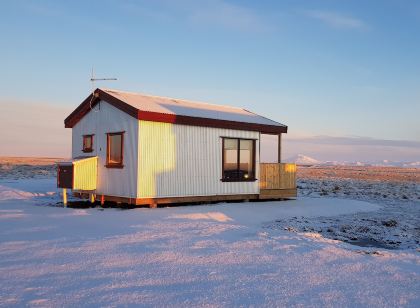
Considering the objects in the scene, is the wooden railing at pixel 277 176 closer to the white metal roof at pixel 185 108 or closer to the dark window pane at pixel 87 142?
the white metal roof at pixel 185 108

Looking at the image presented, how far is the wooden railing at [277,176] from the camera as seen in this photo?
685 inches

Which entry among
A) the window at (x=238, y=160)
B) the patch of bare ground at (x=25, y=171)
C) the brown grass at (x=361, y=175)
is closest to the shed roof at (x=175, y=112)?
the window at (x=238, y=160)

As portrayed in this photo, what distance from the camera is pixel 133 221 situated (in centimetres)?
1061

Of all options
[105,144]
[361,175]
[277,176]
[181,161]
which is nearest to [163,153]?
[181,161]

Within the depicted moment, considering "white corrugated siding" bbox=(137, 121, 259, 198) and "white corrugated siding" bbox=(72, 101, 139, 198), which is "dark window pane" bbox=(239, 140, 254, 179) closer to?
"white corrugated siding" bbox=(137, 121, 259, 198)

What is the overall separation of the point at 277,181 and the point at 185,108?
4.62 m

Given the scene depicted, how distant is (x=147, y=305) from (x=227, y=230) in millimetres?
4709

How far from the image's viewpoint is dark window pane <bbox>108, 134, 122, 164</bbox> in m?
14.7

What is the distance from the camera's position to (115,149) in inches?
585

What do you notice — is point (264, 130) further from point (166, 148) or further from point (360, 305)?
point (360, 305)

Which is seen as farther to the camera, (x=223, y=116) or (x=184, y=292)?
(x=223, y=116)

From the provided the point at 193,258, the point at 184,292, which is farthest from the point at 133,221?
the point at 184,292

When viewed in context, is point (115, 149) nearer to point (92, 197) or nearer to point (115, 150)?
point (115, 150)

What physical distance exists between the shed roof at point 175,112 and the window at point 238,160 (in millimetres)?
572
